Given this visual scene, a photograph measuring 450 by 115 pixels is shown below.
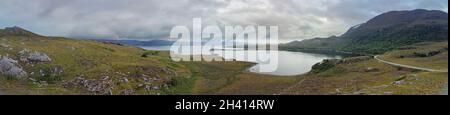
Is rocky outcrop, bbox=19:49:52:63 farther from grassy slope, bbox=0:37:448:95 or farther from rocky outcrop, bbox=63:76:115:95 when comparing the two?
rocky outcrop, bbox=63:76:115:95

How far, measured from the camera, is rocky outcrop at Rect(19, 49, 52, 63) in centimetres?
7406

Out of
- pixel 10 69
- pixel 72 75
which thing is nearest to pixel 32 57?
pixel 72 75

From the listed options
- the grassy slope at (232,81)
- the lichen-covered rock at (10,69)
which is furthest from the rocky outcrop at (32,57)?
the lichen-covered rock at (10,69)

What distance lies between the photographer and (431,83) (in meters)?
55.0

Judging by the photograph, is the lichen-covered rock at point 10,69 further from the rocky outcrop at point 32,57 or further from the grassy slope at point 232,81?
the rocky outcrop at point 32,57

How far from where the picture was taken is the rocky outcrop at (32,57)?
7406cm

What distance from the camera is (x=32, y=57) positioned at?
245 feet

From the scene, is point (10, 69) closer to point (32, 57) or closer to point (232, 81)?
point (32, 57)
